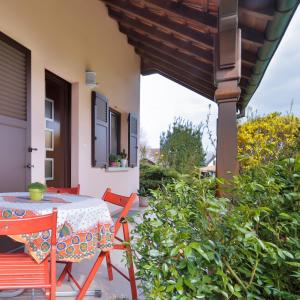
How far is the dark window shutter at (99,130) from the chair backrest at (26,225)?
3162mm

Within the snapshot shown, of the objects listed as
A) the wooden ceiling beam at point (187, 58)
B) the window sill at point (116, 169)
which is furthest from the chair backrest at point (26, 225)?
the window sill at point (116, 169)

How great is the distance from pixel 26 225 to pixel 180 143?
805 centimetres

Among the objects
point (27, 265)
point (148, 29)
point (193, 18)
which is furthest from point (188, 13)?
point (27, 265)

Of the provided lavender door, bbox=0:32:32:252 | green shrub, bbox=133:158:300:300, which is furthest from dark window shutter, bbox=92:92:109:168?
green shrub, bbox=133:158:300:300

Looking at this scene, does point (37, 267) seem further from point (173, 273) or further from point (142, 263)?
point (173, 273)

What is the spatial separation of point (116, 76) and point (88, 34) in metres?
1.33

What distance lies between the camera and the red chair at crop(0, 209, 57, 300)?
1.22m

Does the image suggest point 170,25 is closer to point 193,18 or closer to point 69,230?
point 193,18

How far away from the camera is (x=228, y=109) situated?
1.84 m

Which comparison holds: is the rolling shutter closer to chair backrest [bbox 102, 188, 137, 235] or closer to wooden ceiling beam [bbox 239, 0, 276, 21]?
chair backrest [bbox 102, 188, 137, 235]

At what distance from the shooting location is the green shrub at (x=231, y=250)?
A: 0.94m

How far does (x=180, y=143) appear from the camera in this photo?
9.09 meters

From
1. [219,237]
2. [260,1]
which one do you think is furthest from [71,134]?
[219,237]

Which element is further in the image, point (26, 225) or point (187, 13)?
point (187, 13)
